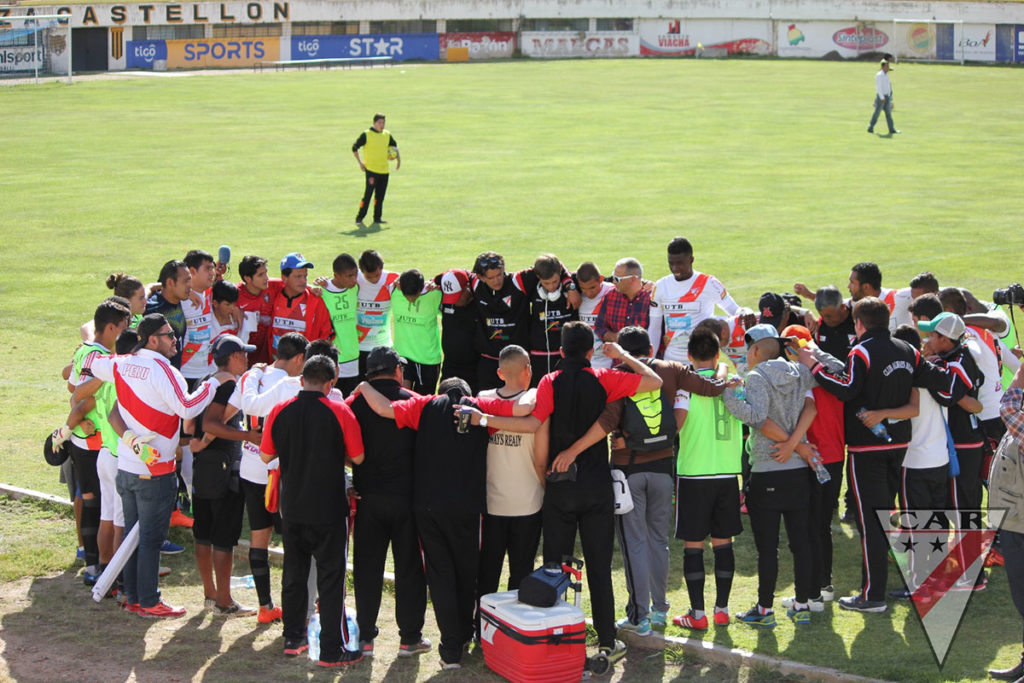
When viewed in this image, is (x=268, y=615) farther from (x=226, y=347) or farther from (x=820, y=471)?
(x=820, y=471)

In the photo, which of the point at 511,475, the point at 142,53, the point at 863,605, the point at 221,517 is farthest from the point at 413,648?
the point at 142,53

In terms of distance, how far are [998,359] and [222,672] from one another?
6.32 metres

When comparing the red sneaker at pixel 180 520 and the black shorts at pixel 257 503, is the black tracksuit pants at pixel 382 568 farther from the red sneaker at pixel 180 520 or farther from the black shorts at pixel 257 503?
the red sneaker at pixel 180 520

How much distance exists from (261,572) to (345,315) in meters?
3.51

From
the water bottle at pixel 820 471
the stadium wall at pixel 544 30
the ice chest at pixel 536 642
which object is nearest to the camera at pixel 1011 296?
the water bottle at pixel 820 471

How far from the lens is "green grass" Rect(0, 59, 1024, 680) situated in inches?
519

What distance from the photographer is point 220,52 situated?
6044cm

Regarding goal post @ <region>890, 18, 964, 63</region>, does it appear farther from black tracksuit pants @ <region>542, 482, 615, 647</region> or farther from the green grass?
black tracksuit pants @ <region>542, 482, 615, 647</region>

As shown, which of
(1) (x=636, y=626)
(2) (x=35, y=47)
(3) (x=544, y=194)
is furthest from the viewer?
(2) (x=35, y=47)

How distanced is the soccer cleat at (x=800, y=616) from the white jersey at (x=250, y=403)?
375 centimetres

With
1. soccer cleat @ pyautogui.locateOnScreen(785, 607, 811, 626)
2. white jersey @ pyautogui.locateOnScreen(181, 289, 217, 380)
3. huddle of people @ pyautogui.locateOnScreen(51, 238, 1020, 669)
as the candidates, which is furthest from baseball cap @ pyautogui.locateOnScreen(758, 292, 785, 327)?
white jersey @ pyautogui.locateOnScreen(181, 289, 217, 380)

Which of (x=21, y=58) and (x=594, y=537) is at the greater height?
(x=21, y=58)

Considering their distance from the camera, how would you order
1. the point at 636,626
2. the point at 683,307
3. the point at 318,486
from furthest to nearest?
the point at 683,307
the point at 636,626
the point at 318,486

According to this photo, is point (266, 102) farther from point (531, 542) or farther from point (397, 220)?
point (531, 542)
